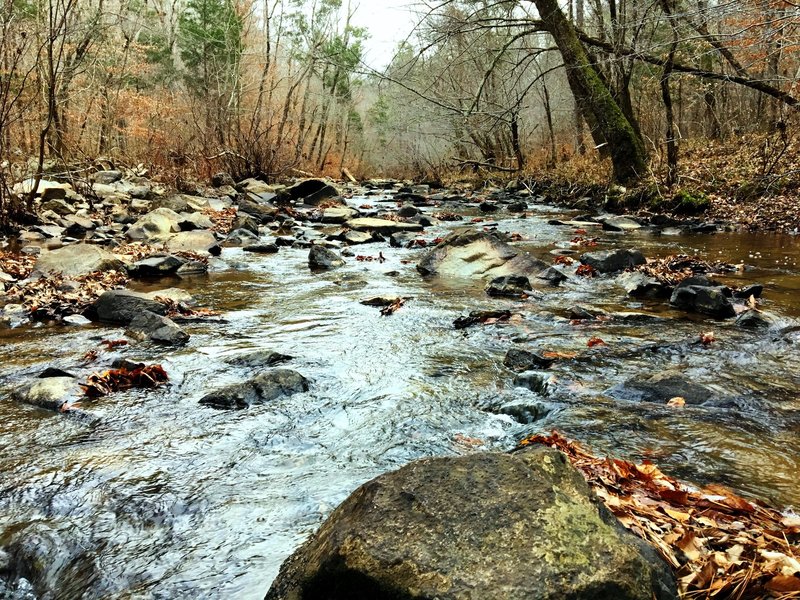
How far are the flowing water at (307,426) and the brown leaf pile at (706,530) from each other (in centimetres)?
33

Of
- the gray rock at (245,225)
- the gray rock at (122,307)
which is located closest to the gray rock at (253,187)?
the gray rock at (245,225)

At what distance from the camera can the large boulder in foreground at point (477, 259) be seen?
24.0 feet

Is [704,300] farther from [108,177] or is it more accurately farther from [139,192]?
[108,177]

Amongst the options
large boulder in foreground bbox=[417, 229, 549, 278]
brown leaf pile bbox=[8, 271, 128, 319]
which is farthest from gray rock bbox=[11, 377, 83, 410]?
large boulder in foreground bbox=[417, 229, 549, 278]

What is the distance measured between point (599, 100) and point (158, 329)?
1174 centimetres

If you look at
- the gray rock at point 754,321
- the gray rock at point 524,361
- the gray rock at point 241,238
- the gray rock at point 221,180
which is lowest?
the gray rock at point 754,321

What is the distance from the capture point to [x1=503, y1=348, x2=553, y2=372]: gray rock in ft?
13.4

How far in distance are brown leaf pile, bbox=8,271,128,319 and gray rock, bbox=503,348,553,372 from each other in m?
4.18

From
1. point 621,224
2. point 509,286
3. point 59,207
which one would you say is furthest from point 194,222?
point 621,224

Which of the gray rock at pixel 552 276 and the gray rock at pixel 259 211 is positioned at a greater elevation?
the gray rock at pixel 259 211

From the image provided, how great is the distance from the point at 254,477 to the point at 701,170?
12.7 metres

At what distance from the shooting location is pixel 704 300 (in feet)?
17.7

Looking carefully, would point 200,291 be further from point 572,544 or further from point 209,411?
point 572,544

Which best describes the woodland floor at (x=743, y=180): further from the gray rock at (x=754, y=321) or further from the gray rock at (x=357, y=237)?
the gray rock at (x=357, y=237)
